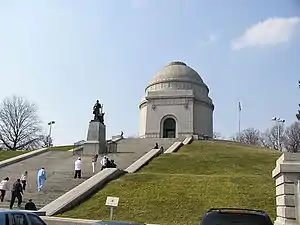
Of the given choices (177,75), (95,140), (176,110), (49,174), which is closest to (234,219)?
(49,174)

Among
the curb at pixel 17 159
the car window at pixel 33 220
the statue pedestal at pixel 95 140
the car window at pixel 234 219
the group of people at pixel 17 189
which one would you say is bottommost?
the car window at pixel 33 220

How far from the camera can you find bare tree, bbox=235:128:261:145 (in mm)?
81863

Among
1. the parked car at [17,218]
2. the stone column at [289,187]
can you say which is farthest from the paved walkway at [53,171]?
the stone column at [289,187]

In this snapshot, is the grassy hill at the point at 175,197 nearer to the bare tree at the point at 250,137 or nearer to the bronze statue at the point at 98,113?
the bronze statue at the point at 98,113

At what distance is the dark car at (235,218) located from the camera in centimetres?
718

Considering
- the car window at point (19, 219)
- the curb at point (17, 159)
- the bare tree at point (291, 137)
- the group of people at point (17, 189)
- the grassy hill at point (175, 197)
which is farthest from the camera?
the bare tree at point (291, 137)

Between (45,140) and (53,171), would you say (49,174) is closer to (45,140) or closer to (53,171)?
(53,171)

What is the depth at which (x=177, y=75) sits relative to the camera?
60.4 metres

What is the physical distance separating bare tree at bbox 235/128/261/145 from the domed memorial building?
81.5 ft

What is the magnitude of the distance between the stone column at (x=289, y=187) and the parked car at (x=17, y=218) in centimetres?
607

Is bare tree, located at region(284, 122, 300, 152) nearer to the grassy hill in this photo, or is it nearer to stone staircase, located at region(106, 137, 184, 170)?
stone staircase, located at region(106, 137, 184, 170)

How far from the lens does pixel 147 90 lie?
61906mm

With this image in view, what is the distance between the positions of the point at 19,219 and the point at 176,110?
157 feet

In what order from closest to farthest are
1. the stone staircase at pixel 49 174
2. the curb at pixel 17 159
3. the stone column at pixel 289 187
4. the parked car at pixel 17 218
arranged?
1. the parked car at pixel 17 218
2. the stone column at pixel 289 187
3. the stone staircase at pixel 49 174
4. the curb at pixel 17 159
